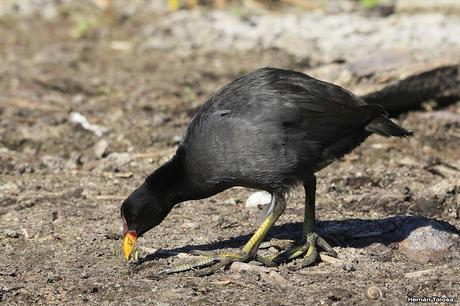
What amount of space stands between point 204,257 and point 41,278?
111cm

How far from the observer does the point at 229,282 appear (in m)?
5.36

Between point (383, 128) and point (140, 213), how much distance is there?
182cm

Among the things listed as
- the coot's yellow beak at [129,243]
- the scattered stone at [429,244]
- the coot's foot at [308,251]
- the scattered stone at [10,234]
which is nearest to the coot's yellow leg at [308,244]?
the coot's foot at [308,251]

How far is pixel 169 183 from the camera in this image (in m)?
5.82

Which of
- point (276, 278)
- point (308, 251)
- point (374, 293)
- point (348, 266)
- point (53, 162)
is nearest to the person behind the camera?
point (374, 293)

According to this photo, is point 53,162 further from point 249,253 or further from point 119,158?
point 249,253

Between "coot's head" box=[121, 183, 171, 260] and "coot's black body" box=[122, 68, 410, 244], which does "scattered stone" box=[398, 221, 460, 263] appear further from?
"coot's head" box=[121, 183, 171, 260]

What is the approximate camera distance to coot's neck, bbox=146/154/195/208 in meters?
5.80

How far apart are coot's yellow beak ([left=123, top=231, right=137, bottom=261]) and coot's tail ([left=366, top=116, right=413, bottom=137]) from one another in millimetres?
1817

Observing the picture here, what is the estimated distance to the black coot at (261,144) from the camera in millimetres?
5484

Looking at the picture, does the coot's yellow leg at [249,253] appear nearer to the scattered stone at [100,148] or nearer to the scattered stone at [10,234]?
the scattered stone at [10,234]

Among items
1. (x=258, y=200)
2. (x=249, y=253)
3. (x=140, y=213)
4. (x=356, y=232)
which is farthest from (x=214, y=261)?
(x=258, y=200)

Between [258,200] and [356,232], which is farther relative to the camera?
[258,200]

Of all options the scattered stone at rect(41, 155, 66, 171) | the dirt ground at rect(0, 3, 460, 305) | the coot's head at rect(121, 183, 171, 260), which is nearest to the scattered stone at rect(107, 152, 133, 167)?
the dirt ground at rect(0, 3, 460, 305)
